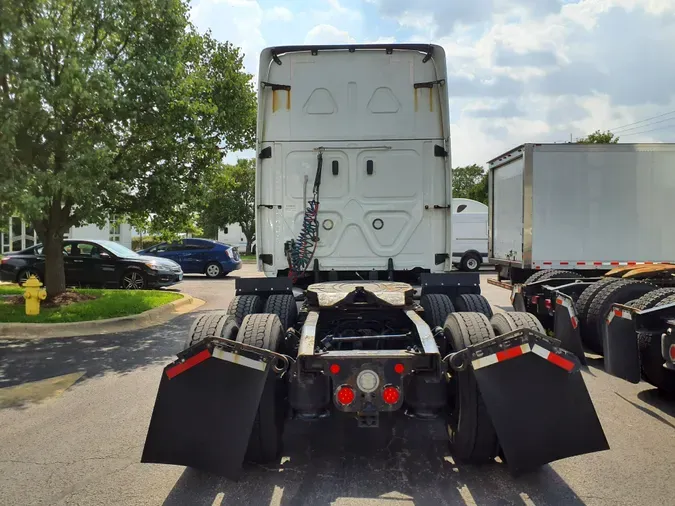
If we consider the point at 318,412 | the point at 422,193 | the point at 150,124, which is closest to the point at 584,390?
the point at 318,412

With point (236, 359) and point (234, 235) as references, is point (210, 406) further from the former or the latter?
point (234, 235)

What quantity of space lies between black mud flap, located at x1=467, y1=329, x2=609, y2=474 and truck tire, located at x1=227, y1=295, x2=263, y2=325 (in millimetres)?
2695

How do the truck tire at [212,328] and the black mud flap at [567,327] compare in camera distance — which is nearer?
the truck tire at [212,328]

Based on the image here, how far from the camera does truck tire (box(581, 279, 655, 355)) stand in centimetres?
666

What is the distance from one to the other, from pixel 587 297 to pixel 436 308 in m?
2.92

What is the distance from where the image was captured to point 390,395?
359 cm

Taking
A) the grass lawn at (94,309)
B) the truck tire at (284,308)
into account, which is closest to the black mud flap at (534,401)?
the truck tire at (284,308)

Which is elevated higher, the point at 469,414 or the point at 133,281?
the point at 133,281

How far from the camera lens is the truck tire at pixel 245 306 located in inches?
220

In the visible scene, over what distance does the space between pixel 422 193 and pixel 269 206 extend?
1714 mm

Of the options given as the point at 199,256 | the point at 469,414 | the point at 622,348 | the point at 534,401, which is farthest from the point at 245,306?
the point at 199,256

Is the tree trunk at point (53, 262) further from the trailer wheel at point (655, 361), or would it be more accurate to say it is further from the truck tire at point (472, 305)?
the trailer wheel at point (655, 361)

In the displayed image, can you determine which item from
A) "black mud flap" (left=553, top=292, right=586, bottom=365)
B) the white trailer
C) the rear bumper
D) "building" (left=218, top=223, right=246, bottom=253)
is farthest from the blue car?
"building" (left=218, top=223, right=246, bottom=253)

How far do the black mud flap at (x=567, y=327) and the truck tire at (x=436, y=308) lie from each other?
1.35m
